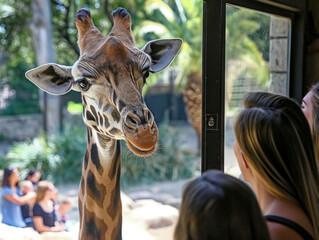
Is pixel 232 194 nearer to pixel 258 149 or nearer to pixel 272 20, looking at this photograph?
pixel 258 149

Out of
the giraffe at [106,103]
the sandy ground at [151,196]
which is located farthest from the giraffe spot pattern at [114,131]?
the sandy ground at [151,196]

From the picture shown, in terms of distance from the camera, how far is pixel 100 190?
1.59 metres

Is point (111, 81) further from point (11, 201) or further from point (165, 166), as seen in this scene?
point (165, 166)

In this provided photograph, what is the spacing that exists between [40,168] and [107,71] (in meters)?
4.84

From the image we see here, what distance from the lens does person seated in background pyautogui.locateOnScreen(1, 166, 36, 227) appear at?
2903 millimetres

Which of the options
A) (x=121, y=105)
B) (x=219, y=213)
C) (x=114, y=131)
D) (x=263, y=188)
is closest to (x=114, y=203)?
(x=114, y=131)

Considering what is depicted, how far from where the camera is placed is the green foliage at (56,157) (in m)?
5.88

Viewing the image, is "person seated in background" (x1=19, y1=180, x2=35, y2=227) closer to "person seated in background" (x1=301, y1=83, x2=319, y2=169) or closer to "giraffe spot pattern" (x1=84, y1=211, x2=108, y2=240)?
"giraffe spot pattern" (x1=84, y1=211, x2=108, y2=240)

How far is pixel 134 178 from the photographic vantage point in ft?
21.1

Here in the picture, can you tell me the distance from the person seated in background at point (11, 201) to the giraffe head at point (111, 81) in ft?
5.42

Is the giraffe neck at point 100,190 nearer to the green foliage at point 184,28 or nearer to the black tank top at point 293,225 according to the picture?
the black tank top at point 293,225

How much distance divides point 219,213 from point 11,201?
269 centimetres

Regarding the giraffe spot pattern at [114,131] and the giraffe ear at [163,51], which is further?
the giraffe ear at [163,51]

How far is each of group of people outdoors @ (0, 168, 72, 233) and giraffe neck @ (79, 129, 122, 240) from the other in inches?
32.5
